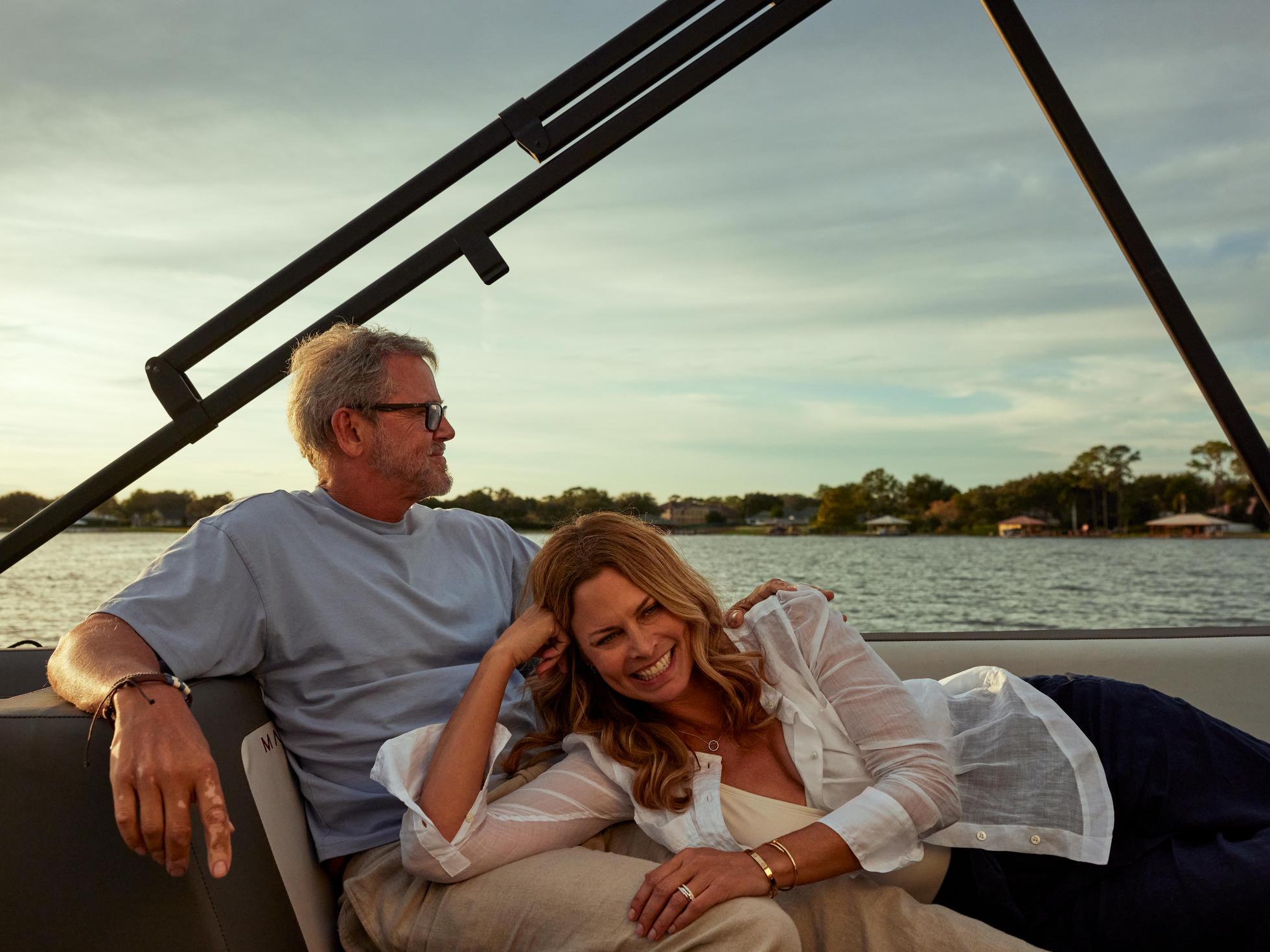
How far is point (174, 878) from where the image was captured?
4.03 feet

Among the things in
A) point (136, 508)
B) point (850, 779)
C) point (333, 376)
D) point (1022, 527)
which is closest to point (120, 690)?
point (333, 376)

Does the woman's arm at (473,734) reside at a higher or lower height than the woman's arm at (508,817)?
higher

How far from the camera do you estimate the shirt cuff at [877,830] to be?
4.67 feet

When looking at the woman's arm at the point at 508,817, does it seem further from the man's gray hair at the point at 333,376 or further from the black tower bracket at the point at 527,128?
the black tower bracket at the point at 527,128

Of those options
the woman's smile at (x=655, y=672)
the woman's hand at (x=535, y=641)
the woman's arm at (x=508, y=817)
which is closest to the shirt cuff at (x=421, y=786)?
the woman's arm at (x=508, y=817)

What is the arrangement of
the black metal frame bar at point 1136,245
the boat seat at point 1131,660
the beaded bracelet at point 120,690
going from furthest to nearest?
the boat seat at point 1131,660 → the black metal frame bar at point 1136,245 → the beaded bracelet at point 120,690

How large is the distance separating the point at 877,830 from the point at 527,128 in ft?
4.76

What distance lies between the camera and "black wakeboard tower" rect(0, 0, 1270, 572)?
1825 millimetres

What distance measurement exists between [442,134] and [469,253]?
4890 millimetres

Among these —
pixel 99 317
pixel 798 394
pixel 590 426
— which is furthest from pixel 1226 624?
pixel 798 394

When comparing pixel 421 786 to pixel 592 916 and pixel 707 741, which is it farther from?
pixel 707 741

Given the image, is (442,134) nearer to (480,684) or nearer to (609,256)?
(480,684)

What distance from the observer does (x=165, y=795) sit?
1.15 meters

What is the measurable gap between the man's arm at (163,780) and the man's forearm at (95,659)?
0.03 metres
